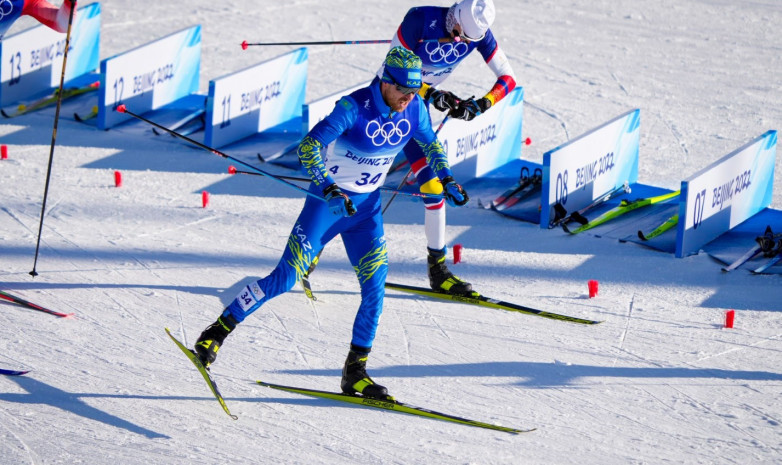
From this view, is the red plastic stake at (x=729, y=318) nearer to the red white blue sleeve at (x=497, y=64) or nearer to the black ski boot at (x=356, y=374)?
the red white blue sleeve at (x=497, y=64)

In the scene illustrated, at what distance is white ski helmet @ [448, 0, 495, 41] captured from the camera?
22.8 feet

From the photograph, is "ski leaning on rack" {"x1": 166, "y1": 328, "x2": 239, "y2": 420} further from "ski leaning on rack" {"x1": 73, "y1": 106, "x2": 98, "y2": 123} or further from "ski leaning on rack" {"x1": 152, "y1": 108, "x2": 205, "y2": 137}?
"ski leaning on rack" {"x1": 73, "y1": 106, "x2": 98, "y2": 123}

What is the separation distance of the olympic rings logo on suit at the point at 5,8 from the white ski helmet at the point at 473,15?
2.88m

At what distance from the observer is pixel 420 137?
588cm

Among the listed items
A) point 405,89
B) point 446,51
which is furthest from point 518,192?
point 405,89

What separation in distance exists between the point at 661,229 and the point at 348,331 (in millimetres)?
2711

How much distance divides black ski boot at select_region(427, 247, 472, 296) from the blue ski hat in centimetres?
201

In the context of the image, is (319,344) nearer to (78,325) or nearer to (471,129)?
(78,325)

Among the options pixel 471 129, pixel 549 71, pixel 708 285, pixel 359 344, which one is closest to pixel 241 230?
pixel 471 129

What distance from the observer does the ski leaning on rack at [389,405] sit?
5492 millimetres

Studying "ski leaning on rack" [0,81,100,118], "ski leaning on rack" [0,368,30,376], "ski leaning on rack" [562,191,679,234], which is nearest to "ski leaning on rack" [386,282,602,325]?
"ski leaning on rack" [562,191,679,234]

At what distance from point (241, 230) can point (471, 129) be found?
2.15 metres

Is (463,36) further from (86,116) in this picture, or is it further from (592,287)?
(86,116)

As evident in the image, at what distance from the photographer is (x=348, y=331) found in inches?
261
